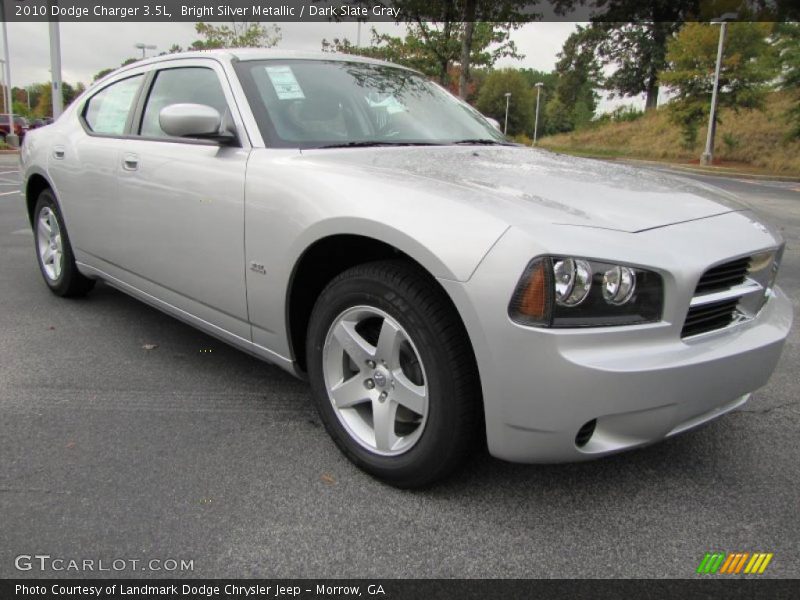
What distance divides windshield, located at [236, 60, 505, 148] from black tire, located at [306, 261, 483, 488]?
82cm

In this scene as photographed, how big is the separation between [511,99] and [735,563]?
94793mm

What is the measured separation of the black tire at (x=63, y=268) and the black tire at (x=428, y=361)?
2717 millimetres

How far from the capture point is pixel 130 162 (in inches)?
133

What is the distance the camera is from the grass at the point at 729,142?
27234 millimetres

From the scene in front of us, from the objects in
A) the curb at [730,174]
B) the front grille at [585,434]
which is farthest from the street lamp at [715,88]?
the front grille at [585,434]

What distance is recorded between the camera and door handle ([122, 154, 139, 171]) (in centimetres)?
334

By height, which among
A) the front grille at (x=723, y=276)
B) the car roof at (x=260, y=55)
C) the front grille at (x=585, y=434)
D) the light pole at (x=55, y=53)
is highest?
the light pole at (x=55, y=53)

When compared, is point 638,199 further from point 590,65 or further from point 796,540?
point 590,65

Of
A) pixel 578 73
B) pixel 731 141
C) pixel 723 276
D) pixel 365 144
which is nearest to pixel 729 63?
pixel 731 141

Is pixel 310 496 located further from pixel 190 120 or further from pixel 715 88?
pixel 715 88

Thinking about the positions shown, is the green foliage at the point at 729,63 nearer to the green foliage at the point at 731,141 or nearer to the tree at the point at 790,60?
the tree at the point at 790,60

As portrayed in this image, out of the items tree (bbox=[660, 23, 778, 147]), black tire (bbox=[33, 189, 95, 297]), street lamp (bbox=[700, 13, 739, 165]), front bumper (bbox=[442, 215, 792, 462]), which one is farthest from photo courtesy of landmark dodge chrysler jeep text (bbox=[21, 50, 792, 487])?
street lamp (bbox=[700, 13, 739, 165])

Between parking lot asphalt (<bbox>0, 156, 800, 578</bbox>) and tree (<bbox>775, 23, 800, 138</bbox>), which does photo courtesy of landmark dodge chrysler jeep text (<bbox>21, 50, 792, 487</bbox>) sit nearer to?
parking lot asphalt (<bbox>0, 156, 800, 578</bbox>)
